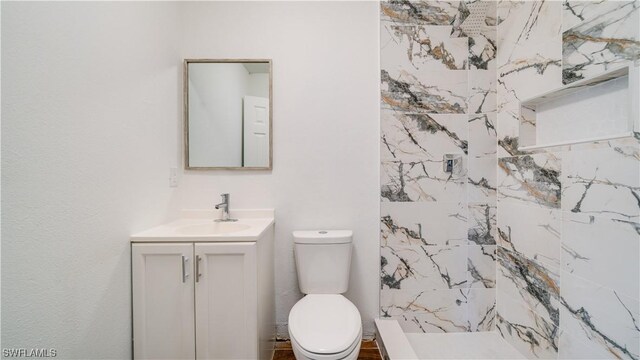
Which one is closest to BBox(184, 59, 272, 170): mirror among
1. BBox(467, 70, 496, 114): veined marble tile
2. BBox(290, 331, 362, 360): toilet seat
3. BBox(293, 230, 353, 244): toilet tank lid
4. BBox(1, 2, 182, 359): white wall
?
BBox(1, 2, 182, 359): white wall

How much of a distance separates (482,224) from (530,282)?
39 cm

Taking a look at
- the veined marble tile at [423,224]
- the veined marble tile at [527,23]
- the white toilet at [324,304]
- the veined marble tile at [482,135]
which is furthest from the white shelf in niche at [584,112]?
the white toilet at [324,304]

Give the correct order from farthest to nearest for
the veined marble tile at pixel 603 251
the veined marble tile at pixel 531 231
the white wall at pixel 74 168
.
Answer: the veined marble tile at pixel 531 231, the veined marble tile at pixel 603 251, the white wall at pixel 74 168

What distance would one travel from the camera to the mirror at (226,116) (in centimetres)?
169

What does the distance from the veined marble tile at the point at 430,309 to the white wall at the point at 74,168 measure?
1486mm

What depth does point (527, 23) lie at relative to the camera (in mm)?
1437

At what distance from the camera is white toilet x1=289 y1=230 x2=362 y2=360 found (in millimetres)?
1065

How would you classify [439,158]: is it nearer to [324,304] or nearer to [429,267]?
[429,267]

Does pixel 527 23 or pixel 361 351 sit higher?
pixel 527 23

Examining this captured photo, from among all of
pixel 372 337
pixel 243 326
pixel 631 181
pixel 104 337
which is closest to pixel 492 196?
pixel 631 181

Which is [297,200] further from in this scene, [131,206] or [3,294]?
[3,294]

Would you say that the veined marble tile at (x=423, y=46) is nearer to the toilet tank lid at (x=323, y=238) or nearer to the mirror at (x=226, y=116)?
the mirror at (x=226, y=116)

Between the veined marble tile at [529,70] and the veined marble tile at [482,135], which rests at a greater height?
the veined marble tile at [529,70]

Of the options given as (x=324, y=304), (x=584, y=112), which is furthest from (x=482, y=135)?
(x=324, y=304)
